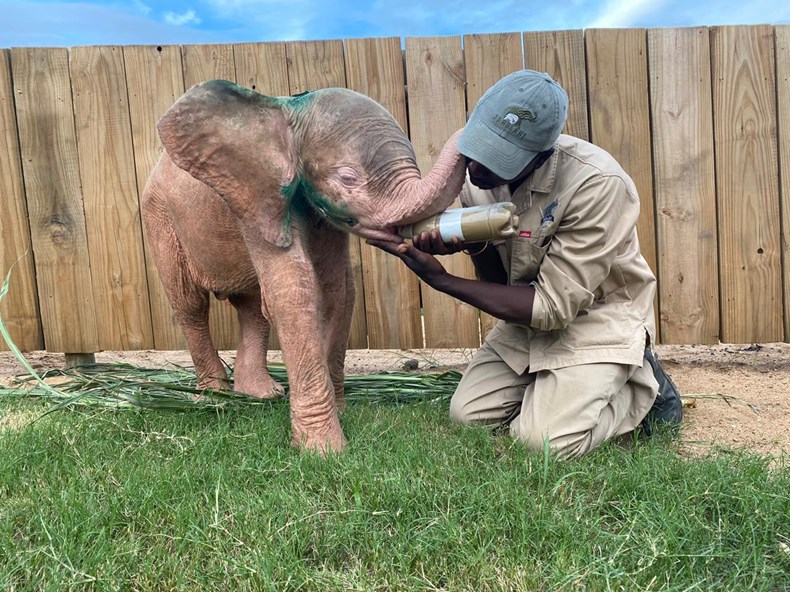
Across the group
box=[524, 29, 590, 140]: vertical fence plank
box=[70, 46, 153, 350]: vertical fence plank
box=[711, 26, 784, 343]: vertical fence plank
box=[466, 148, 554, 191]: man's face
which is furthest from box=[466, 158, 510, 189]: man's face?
box=[70, 46, 153, 350]: vertical fence plank

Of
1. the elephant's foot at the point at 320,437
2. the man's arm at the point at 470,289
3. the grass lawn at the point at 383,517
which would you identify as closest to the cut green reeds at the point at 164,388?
the grass lawn at the point at 383,517

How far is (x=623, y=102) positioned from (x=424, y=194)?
230cm

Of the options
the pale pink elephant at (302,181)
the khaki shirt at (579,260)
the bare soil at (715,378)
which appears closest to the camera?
the pale pink elephant at (302,181)

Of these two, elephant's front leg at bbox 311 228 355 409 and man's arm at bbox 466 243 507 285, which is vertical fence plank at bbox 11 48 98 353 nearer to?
elephant's front leg at bbox 311 228 355 409

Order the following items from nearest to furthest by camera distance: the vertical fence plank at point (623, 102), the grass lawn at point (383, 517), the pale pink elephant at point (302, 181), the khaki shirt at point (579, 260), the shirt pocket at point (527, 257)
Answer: the grass lawn at point (383, 517), the pale pink elephant at point (302, 181), the khaki shirt at point (579, 260), the shirt pocket at point (527, 257), the vertical fence plank at point (623, 102)

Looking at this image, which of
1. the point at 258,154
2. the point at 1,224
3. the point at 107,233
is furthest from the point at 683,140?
the point at 1,224

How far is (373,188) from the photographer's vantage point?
2.43 m

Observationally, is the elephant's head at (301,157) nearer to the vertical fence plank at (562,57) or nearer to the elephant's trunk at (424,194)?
the elephant's trunk at (424,194)

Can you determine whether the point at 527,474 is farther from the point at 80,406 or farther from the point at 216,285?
the point at 80,406

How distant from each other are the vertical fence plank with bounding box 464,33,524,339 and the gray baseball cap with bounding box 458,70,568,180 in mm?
1616

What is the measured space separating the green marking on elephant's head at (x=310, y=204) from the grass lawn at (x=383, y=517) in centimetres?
88

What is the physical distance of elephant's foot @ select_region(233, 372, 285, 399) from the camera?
3457mm

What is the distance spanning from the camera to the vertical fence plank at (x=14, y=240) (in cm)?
421

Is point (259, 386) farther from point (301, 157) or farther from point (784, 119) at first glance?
point (784, 119)
